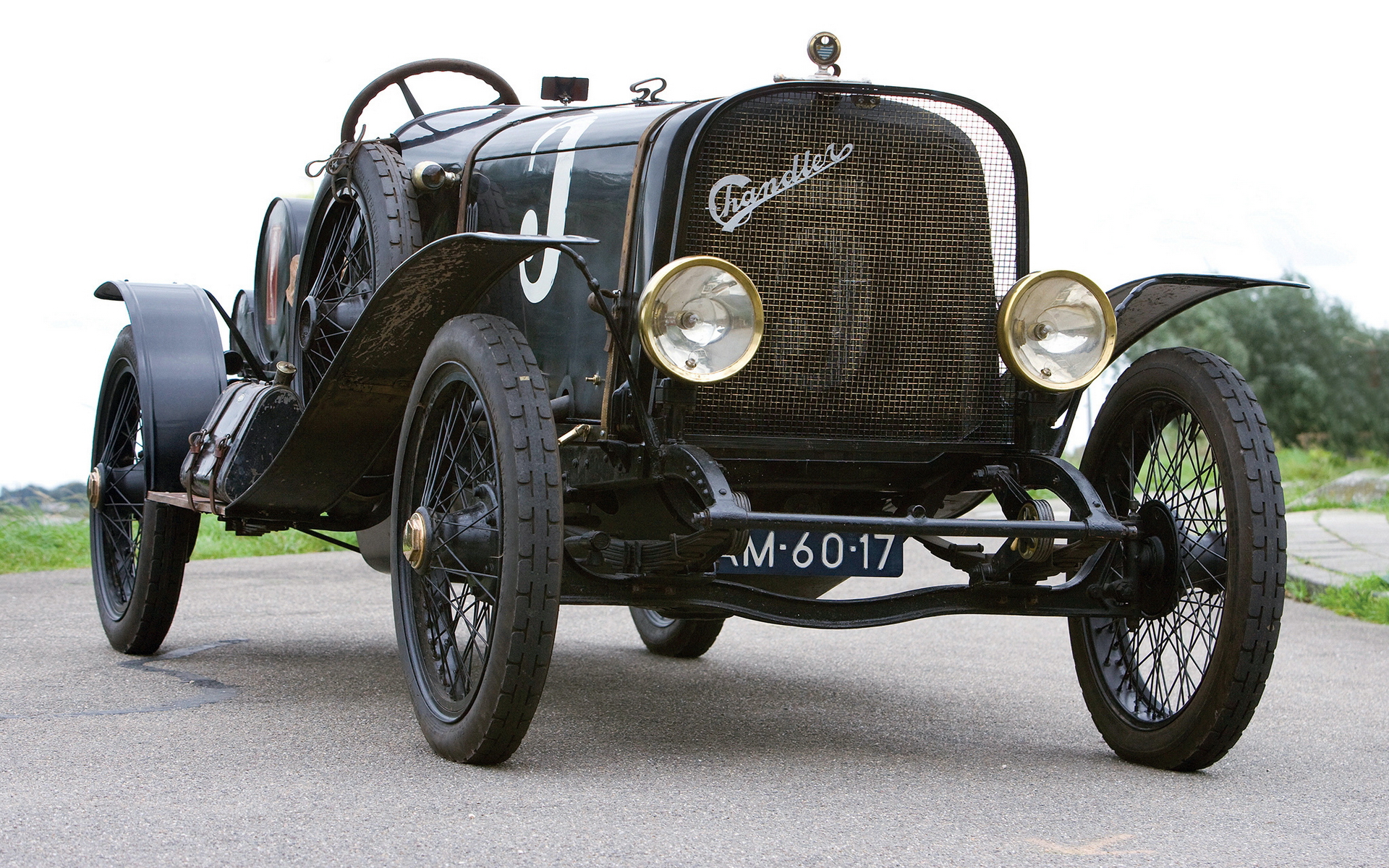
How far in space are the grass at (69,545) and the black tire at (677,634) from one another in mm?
4005

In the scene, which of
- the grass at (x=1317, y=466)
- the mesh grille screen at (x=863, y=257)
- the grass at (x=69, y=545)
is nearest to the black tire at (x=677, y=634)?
the mesh grille screen at (x=863, y=257)

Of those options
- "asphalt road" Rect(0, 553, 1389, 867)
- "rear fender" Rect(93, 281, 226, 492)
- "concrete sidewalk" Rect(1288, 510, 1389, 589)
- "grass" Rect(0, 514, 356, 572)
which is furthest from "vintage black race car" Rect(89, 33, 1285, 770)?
"grass" Rect(0, 514, 356, 572)

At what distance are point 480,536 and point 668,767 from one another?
28.9 inches

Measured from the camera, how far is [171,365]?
17.7ft

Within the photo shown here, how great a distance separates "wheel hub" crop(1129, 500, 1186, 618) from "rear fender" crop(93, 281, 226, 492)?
11.0 feet

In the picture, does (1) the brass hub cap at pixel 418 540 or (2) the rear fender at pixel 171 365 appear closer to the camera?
(1) the brass hub cap at pixel 418 540

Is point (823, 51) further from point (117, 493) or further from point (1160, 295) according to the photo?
point (117, 493)

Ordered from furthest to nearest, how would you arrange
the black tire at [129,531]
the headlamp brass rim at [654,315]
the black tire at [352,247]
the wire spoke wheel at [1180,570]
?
the black tire at [129,531], the black tire at [352,247], the wire spoke wheel at [1180,570], the headlamp brass rim at [654,315]

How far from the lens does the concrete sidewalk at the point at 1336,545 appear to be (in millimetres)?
8289

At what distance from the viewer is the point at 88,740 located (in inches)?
148

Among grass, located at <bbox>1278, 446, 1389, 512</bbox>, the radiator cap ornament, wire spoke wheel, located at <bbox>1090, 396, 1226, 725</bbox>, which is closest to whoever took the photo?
wire spoke wheel, located at <bbox>1090, 396, 1226, 725</bbox>

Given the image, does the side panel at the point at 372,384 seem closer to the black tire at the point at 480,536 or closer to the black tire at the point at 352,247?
the black tire at the point at 480,536

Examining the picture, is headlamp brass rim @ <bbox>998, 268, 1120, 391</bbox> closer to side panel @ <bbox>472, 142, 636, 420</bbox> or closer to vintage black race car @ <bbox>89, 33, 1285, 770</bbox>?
vintage black race car @ <bbox>89, 33, 1285, 770</bbox>

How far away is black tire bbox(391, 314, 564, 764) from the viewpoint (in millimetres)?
3254
